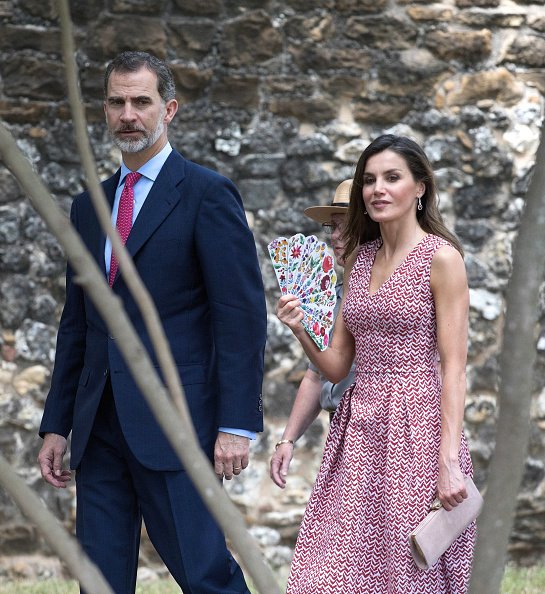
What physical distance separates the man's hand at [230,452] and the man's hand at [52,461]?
517 millimetres

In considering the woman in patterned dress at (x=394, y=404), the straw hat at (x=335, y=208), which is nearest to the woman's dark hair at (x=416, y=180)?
the woman in patterned dress at (x=394, y=404)

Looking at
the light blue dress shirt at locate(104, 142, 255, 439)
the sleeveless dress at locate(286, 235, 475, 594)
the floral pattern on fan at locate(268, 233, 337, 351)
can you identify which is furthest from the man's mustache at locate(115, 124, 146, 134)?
the sleeveless dress at locate(286, 235, 475, 594)

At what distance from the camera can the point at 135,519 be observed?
3.03 meters

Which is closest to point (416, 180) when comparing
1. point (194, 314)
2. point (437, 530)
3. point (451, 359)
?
point (451, 359)

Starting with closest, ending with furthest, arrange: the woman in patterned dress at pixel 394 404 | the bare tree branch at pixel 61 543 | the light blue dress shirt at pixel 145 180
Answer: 1. the bare tree branch at pixel 61 543
2. the woman in patterned dress at pixel 394 404
3. the light blue dress shirt at pixel 145 180

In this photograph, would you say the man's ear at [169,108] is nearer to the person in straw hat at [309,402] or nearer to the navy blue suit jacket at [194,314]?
the navy blue suit jacket at [194,314]

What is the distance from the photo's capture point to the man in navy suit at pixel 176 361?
113 inches

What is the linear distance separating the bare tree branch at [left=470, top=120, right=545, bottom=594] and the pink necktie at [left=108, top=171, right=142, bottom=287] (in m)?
1.92

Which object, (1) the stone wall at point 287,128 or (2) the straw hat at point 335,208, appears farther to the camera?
(1) the stone wall at point 287,128

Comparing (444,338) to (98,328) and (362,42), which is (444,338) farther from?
(362,42)

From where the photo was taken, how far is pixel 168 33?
15.4 feet

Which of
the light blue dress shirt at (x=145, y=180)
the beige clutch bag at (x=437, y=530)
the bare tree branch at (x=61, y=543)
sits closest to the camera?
the bare tree branch at (x=61, y=543)

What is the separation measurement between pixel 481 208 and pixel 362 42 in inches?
36.0

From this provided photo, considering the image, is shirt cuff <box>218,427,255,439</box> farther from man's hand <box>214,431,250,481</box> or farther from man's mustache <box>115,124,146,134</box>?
man's mustache <box>115,124,146,134</box>
